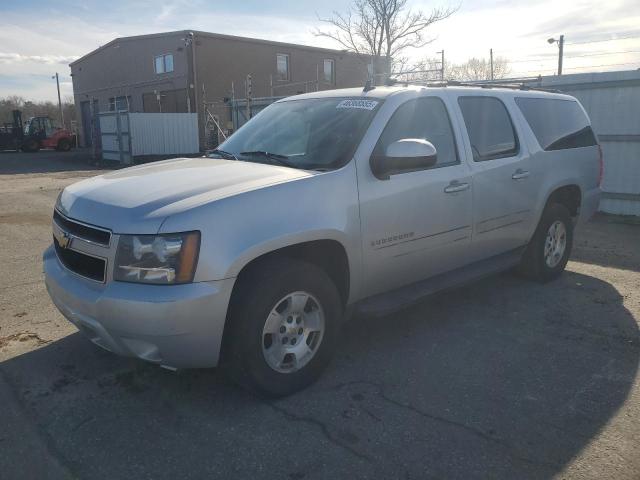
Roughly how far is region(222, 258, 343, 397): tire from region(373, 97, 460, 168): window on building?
3.66ft

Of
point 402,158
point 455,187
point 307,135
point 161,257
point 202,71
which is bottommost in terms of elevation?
point 161,257

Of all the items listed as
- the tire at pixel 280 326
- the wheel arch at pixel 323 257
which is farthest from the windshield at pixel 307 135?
the tire at pixel 280 326

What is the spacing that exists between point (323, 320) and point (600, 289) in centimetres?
360

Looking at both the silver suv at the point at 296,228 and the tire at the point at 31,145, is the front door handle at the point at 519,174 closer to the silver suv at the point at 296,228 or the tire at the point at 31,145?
the silver suv at the point at 296,228

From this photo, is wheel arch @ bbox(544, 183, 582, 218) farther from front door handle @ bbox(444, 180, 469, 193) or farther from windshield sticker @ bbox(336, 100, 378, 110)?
windshield sticker @ bbox(336, 100, 378, 110)

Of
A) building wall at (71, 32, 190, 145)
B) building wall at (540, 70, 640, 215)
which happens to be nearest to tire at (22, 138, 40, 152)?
building wall at (71, 32, 190, 145)

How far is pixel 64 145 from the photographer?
36.6 meters

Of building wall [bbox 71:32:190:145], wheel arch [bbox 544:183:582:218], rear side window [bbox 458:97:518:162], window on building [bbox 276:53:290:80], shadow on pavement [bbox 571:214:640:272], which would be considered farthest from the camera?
window on building [bbox 276:53:290:80]

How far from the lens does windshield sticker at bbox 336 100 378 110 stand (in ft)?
13.1

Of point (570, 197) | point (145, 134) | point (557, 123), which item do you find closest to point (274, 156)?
point (557, 123)

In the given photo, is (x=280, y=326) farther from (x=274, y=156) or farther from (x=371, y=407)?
(x=274, y=156)

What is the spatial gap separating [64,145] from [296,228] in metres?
38.0

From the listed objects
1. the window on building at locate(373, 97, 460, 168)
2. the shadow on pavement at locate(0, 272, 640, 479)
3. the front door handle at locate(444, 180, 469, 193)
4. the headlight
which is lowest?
the shadow on pavement at locate(0, 272, 640, 479)

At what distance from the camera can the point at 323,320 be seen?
11.7 feet
